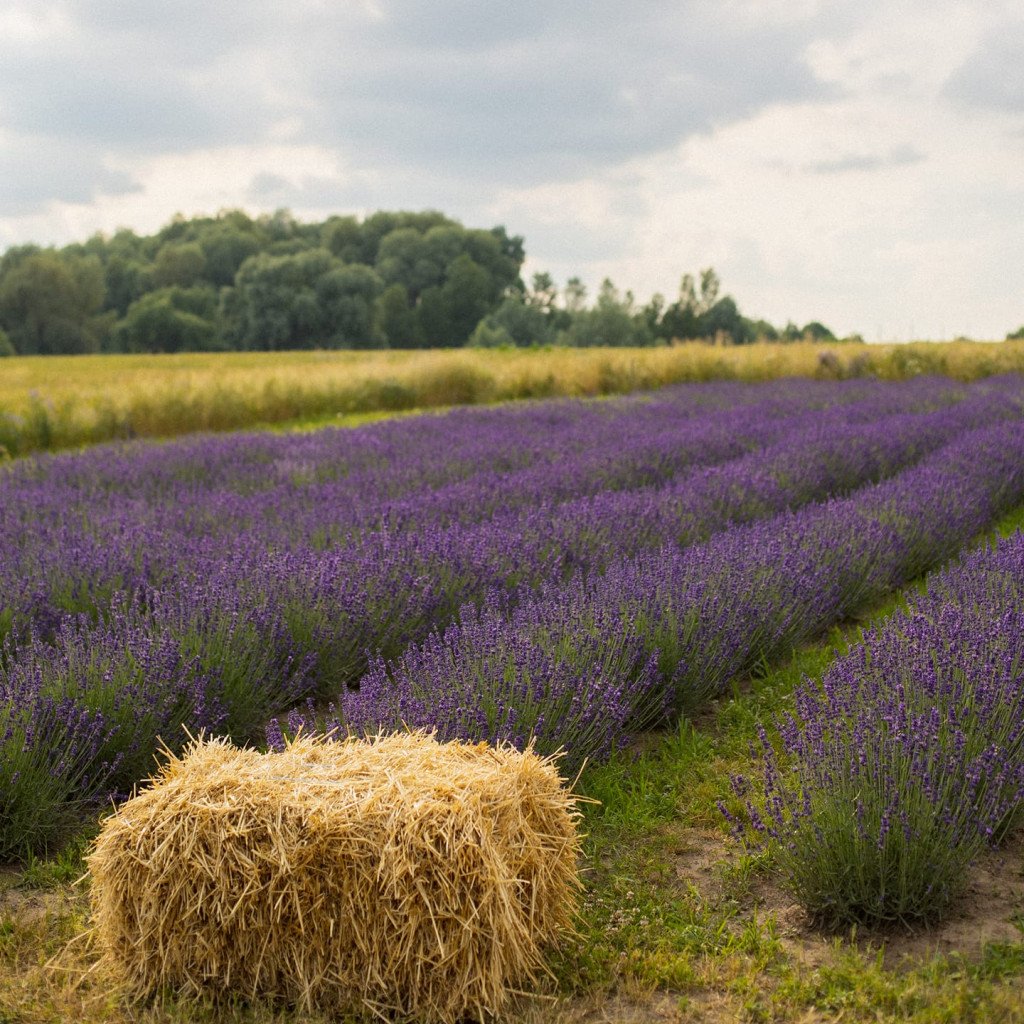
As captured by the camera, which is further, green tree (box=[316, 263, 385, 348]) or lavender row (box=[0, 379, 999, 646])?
green tree (box=[316, 263, 385, 348])

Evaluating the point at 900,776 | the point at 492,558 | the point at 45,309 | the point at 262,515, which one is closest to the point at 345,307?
the point at 45,309

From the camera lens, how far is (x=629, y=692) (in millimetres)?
3617

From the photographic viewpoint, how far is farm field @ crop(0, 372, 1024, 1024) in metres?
2.48

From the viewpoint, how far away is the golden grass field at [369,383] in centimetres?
1343

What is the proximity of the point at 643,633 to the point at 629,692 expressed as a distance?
29 cm

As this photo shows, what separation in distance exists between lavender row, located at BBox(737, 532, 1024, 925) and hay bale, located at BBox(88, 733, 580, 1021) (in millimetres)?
652

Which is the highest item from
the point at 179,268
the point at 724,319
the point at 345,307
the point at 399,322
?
the point at 179,268

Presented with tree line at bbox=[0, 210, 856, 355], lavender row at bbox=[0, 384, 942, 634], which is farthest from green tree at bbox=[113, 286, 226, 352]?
lavender row at bbox=[0, 384, 942, 634]

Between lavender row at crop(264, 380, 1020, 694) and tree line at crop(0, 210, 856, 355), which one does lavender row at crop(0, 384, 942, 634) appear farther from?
tree line at crop(0, 210, 856, 355)

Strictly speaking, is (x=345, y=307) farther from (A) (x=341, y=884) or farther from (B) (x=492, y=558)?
(A) (x=341, y=884)

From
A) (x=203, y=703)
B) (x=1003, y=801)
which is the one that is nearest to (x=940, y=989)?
(x=1003, y=801)

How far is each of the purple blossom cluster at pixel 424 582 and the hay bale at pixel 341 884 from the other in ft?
2.05

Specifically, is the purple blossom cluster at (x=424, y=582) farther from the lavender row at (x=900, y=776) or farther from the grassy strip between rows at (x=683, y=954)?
the lavender row at (x=900, y=776)

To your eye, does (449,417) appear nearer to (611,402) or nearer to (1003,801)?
(611,402)
